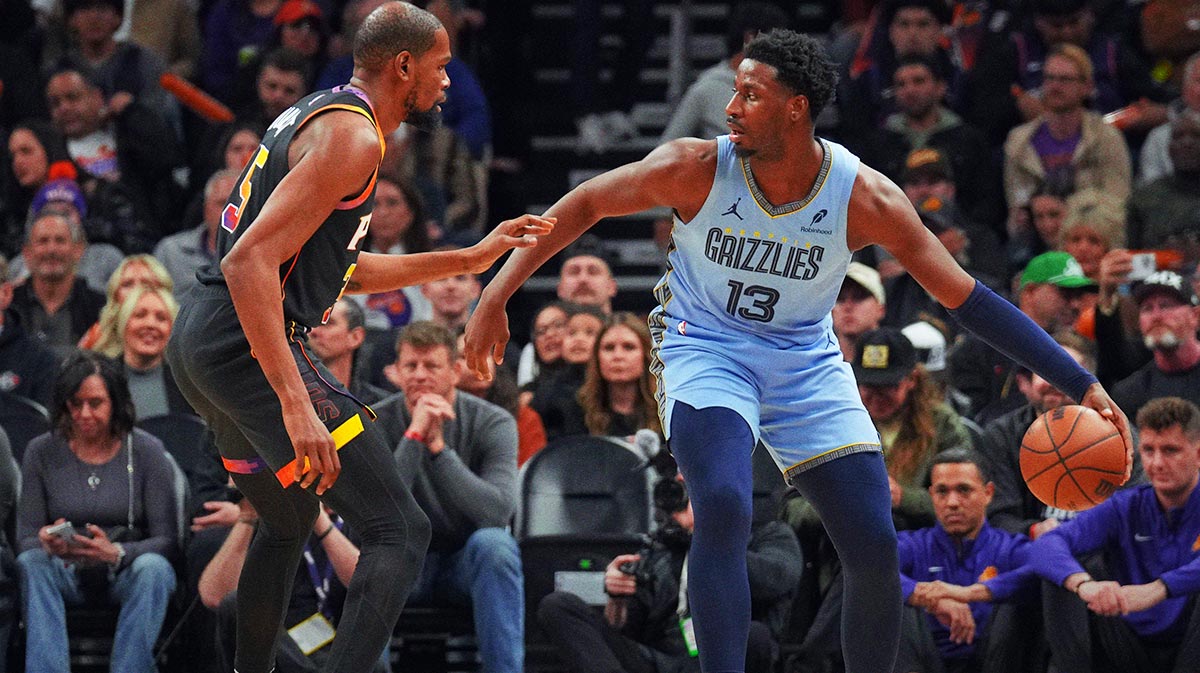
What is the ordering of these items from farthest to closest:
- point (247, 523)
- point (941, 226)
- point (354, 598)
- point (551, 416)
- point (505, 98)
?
point (505, 98)
point (941, 226)
point (551, 416)
point (247, 523)
point (354, 598)

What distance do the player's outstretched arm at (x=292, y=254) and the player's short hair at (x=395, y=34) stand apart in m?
0.29

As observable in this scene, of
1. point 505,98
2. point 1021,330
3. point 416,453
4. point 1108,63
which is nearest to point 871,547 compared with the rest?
point 1021,330

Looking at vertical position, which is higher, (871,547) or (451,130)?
(451,130)

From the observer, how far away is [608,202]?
515 cm

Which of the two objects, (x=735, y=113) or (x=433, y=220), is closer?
(x=735, y=113)

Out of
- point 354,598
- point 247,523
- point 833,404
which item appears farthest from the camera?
point 247,523

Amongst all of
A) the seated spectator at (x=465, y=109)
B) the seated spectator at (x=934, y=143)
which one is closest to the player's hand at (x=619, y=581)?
the seated spectator at (x=934, y=143)

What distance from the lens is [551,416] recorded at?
8.91m

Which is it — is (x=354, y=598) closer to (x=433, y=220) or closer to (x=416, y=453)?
(x=416, y=453)

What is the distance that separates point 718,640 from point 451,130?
7.33 meters

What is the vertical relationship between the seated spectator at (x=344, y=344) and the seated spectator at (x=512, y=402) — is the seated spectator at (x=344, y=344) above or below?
above

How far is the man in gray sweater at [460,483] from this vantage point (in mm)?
7215

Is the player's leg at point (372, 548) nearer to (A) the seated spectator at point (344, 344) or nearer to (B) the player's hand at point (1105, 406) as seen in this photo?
(B) the player's hand at point (1105, 406)

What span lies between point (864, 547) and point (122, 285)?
5.36 meters
